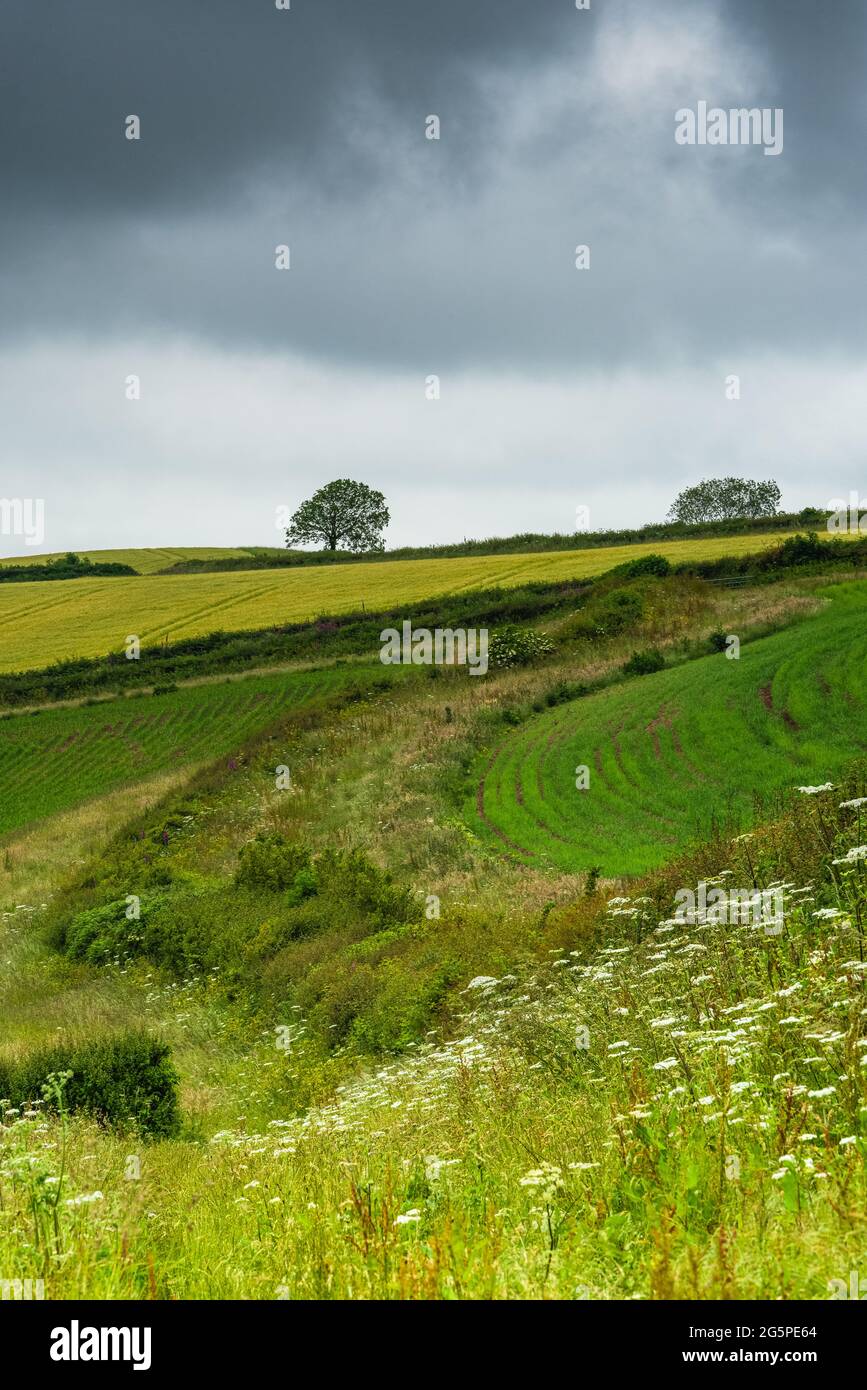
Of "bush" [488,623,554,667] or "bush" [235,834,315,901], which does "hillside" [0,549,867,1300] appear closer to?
"bush" [235,834,315,901]

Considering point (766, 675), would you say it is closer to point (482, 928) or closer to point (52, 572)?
point (482, 928)

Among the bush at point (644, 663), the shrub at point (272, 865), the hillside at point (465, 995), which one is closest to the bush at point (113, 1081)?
the hillside at point (465, 995)

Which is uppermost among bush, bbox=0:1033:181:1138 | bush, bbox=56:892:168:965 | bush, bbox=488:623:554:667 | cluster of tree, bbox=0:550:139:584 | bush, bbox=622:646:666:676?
cluster of tree, bbox=0:550:139:584

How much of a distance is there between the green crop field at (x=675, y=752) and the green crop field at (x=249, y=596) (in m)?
41.9

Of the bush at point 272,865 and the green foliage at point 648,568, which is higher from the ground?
the green foliage at point 648,568

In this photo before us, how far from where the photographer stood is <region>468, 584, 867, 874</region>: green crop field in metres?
23.4

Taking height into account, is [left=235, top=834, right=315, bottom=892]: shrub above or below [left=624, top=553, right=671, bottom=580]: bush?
below

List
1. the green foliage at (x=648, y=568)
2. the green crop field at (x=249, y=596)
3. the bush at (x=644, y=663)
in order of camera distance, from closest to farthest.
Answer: the bush at (x=644, y=663) < the green foliage at (x=648, y=568) < the green crop field at (x=249, y=596)

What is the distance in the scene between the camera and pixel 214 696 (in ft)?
186

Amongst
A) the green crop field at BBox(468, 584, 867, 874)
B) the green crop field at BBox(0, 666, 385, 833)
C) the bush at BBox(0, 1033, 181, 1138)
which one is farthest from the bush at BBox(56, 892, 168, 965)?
the green crop field at BBox(0, 666, 385, 833)

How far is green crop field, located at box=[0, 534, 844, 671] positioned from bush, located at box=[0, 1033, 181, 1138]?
6085cm

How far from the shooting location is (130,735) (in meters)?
52.3

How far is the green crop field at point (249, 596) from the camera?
75.6 m

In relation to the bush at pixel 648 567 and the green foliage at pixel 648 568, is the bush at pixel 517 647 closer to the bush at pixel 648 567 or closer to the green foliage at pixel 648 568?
the green foliage at pixel 648 568
